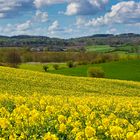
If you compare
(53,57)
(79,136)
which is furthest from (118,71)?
(79,136)

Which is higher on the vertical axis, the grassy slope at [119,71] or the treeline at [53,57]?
the treeline at [53,57]

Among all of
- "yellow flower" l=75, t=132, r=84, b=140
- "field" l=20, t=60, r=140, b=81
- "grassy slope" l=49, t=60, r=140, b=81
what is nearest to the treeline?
"grassy slope" l=49, t=60, r=140, b=81

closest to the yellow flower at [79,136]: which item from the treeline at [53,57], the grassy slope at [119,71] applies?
the grassy slope at [119,71]

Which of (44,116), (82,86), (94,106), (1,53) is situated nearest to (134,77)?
(82,86)

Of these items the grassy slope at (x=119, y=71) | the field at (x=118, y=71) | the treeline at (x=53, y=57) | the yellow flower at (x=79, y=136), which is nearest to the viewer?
the yellow flower at (x=79, y=136)

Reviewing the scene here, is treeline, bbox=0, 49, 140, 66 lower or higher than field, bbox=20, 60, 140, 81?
higher

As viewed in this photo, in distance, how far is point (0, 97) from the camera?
14031mm

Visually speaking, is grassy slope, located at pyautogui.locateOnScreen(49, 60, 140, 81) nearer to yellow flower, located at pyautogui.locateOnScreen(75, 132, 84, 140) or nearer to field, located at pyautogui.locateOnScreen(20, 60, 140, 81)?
field, located at pyautogui.locateOnScreen(20, 60, 140, 81)

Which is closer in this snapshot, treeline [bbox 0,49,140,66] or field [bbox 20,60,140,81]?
field [bbox 20,60,140,81]

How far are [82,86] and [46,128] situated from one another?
26866 millimetres

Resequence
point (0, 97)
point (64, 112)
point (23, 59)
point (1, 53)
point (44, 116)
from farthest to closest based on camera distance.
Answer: point (23, 59) < point (1, 53) < point (0, 97) < point (64, 112) < point (44, 116)

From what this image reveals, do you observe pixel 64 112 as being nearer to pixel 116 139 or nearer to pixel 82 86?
pixel 116 139

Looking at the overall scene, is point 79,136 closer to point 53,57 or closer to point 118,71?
point 118,71

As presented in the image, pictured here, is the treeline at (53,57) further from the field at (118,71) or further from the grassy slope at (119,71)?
the field at (118,71)
